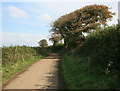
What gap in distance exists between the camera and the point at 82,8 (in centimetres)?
2548

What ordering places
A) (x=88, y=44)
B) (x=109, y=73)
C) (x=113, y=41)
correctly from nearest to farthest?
1. (x=109, y=73)
2. (x=113, y=41)
3. (x=88, y=44)

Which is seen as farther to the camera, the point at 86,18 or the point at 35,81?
the point at 86,18

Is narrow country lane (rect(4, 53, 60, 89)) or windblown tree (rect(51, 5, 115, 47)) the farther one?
windblown tree (rect(51, 5, 115, 47))

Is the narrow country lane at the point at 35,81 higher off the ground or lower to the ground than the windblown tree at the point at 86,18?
lower

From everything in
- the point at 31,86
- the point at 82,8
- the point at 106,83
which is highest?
the point at 82,8

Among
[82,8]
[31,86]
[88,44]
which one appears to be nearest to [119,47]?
[88,44]

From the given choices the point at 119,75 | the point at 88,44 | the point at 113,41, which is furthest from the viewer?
the point at 88,44

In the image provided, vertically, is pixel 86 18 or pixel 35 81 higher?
pixel 86 18

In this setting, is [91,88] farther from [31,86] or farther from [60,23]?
[60,23]

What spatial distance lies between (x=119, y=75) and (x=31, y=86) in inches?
214

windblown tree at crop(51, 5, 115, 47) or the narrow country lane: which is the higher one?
windblown tree at crop(51, 5, 115, 47)

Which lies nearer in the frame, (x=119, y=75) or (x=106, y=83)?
(x=106, y=83)

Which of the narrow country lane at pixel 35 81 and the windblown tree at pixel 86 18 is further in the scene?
the windblown tree at pixel 86 18

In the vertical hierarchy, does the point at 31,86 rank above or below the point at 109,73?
below
